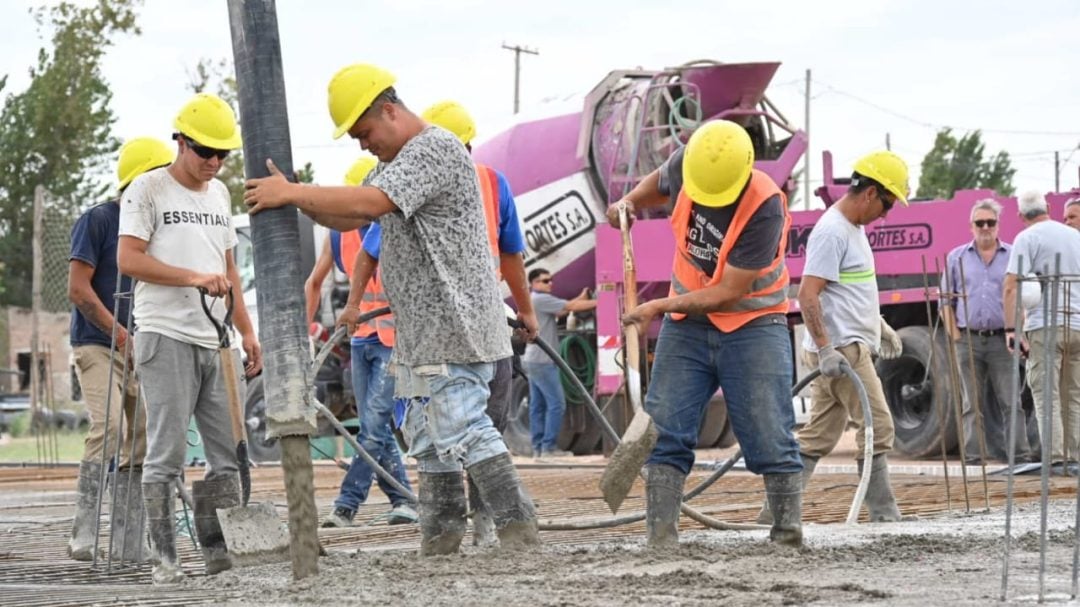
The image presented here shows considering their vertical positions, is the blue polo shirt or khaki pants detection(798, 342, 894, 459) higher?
the blue polo shirt

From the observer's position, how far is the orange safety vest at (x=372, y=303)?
30.1 ft

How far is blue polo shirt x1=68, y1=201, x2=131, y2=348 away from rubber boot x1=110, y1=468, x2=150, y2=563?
679 millimetres

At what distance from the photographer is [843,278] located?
29.2ft

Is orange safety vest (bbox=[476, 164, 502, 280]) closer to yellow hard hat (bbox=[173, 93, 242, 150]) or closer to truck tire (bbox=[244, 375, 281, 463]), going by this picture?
yellow hard hat (bbox=[173, 93, 242, 150])

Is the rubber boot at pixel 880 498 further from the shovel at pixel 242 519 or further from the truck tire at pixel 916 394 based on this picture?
the truck tire at pixel 916 394

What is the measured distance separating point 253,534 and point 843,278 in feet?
11.3

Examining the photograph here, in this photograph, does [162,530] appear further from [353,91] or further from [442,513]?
[353,91]

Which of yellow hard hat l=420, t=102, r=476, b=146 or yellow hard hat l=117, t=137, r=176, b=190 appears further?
yellow hard hat l=420, t=102, r=476, b=146

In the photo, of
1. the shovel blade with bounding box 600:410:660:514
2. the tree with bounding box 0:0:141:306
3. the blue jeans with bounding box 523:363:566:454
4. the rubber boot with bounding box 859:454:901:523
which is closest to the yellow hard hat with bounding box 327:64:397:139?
the shovel blade with bounding box 600:410:660:514

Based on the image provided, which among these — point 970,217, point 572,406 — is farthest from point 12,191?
point 970,217

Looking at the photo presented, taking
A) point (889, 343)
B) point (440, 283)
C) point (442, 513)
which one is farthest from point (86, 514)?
point (889, 343)

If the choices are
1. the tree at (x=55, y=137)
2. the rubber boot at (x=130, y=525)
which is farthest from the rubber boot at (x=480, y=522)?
the tree at (x=55, y=137)

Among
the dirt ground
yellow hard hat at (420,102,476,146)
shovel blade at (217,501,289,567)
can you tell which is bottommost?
the dirt ground

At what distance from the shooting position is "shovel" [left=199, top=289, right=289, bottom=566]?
271 inches
